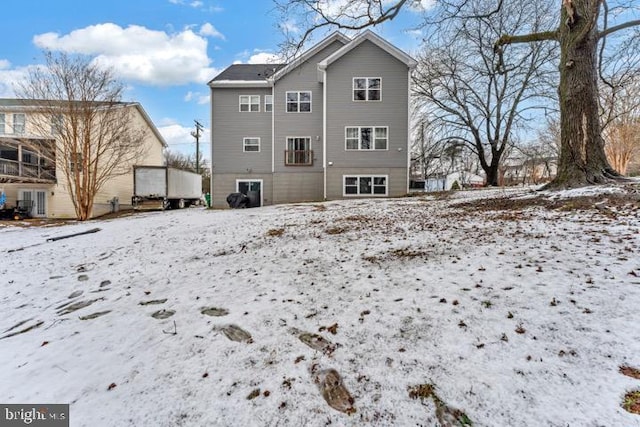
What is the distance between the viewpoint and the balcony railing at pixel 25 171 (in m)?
19.0

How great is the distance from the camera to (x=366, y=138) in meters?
17.2

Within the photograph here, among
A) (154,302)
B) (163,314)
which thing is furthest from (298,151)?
(163,314)

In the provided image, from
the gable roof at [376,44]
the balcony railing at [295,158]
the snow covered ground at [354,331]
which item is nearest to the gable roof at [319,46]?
the gable roof at [376,44]

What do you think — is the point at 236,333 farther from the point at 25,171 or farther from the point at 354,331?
the point at 25,171

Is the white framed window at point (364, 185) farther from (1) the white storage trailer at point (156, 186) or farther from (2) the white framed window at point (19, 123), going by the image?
(2) the white framed window at point (19, 123)

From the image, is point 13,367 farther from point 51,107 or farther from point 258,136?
point 51,107

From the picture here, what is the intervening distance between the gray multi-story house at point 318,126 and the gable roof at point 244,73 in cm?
6

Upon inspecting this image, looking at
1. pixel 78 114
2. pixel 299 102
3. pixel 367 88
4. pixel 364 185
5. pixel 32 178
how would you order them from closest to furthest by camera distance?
pixel 78 114, pixel 367 88, pixel 364 185, pixel 299 102, pixel 32 178

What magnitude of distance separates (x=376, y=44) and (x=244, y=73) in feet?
27.3

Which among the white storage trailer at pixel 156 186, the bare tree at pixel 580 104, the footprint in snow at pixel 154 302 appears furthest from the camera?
the white storage trailer at pixel 156 186

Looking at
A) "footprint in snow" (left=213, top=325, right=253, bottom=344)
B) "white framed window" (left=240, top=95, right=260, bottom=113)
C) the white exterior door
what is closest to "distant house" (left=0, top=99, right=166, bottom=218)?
"white framed window" (left=240, top=95, right=260, bottom=113)

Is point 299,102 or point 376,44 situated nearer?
point 376,44

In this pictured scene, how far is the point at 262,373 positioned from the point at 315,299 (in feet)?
3.87

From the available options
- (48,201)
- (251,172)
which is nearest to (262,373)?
(251,172)
